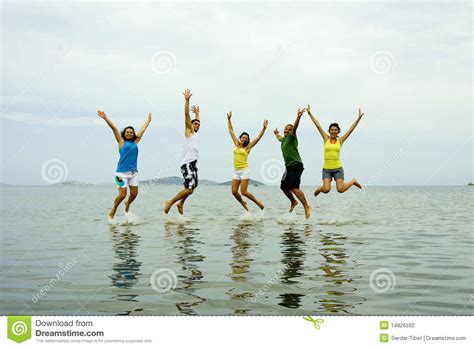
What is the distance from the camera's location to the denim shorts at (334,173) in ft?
44.1

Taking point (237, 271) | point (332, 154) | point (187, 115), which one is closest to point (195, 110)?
point (187, 115)

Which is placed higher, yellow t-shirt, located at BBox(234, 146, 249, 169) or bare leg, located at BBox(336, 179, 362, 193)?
yellow t-shirt, located at BBox(234, 146, 249, 169)

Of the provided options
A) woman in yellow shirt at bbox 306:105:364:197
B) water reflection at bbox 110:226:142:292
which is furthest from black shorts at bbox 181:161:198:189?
woman in yellow shirt at bbox 306:105:364:197

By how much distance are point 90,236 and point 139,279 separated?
483cm

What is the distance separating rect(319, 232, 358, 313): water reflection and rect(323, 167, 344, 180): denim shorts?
13.7 feet

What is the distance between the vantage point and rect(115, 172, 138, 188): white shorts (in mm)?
12586

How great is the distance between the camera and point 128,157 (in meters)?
12.6

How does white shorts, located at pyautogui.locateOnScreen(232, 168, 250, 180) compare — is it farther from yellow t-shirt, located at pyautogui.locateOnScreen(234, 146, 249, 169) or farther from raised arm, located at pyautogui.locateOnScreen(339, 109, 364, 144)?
raised arm, located at pyautogui.locateOnScreen(339, 109, 364, 144)
